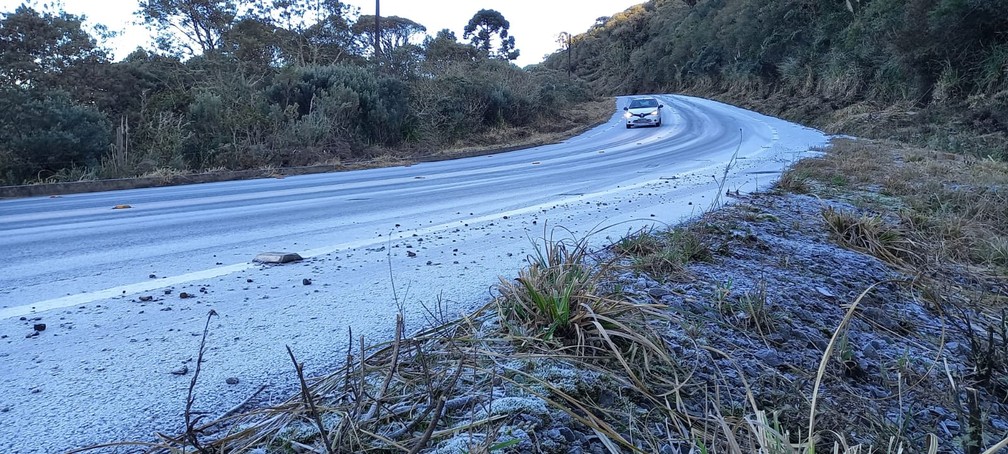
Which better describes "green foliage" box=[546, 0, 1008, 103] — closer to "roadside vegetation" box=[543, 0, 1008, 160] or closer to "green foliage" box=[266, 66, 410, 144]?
"roadside vegetation" box=[543, 0, 1008, 160]

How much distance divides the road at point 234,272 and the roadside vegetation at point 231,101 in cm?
320

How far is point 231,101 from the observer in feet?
50.4

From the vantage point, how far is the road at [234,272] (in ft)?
7.19

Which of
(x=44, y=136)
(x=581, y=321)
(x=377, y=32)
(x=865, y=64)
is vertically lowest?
(x=581, y=321)

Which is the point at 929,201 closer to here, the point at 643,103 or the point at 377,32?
the point at 377,32

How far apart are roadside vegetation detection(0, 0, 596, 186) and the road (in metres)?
3.20

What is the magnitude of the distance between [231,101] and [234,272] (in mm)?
12943

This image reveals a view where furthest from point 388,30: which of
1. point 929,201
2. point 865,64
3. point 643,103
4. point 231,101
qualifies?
point 929,201

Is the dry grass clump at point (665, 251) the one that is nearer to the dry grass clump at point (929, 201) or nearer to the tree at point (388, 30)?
the dry grass clump at point (929, 201)

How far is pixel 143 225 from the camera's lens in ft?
20.9

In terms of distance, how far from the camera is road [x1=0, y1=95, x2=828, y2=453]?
2.19 metres

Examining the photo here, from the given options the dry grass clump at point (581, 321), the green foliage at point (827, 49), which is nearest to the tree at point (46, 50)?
the dry grass clump at point (581, 321)

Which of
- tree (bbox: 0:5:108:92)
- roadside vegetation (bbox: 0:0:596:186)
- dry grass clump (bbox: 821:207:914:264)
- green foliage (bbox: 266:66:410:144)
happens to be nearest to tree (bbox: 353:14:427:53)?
roadside vegetation (bbox: 0:0:596:186)

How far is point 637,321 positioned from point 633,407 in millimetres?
520
